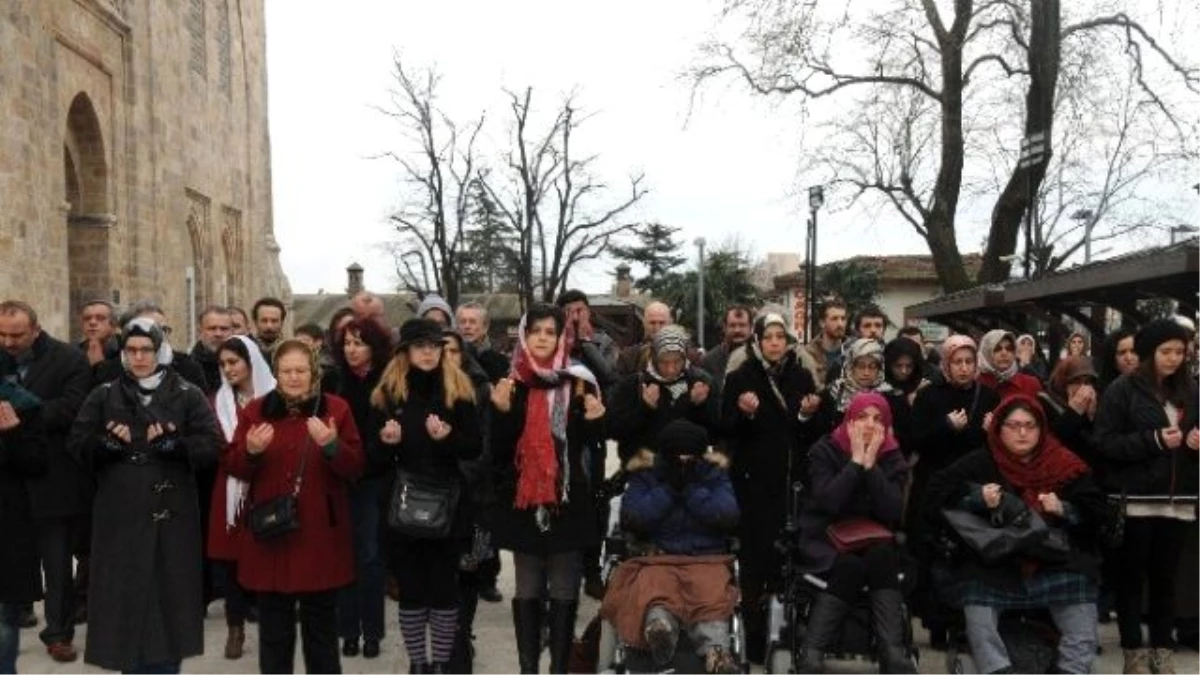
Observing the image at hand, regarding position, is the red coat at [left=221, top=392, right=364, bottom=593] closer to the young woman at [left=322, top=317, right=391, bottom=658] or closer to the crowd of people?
the crowd of people

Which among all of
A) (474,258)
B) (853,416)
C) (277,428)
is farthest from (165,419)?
(474,258)

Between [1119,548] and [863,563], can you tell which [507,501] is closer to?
[863,563]

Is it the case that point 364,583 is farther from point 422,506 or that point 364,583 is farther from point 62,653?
point 62,653

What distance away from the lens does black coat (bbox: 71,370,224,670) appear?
16.4ft

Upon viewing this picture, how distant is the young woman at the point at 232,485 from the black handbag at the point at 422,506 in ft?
2.36

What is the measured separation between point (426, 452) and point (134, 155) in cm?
1557

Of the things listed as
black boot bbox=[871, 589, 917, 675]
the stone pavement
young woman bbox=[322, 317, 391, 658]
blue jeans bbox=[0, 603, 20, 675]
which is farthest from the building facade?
black boot bbox=[871, 589, 917, 675]

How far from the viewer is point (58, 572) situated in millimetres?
6496

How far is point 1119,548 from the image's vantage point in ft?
19.9

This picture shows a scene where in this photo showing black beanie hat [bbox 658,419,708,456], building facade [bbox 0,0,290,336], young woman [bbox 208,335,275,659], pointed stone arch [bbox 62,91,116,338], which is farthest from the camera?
pointed stone arch [bbox 62,91,116,338]

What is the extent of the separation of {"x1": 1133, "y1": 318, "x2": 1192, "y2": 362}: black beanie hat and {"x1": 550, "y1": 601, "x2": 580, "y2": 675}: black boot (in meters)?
3.35

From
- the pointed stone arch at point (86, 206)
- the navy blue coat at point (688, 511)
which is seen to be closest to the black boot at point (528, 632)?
the navy blue coat at point (688, 511)

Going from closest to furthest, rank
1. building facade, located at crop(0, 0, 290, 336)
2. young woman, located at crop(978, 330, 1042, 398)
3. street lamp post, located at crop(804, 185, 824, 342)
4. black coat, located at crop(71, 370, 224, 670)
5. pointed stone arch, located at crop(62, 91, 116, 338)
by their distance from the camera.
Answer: black coat, located at crop(71, 370, 224, 670)
young woman, located at crop(978, 330, 1042, 398)
building facade, located at crop(0, 0, 290, 336)
pointed stone arch, located at crop(62, 91, 116, 338)
street lamp post, located at crop(804, 185, 824, 342)

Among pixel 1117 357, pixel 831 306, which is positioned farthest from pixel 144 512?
pixel 1117 357
